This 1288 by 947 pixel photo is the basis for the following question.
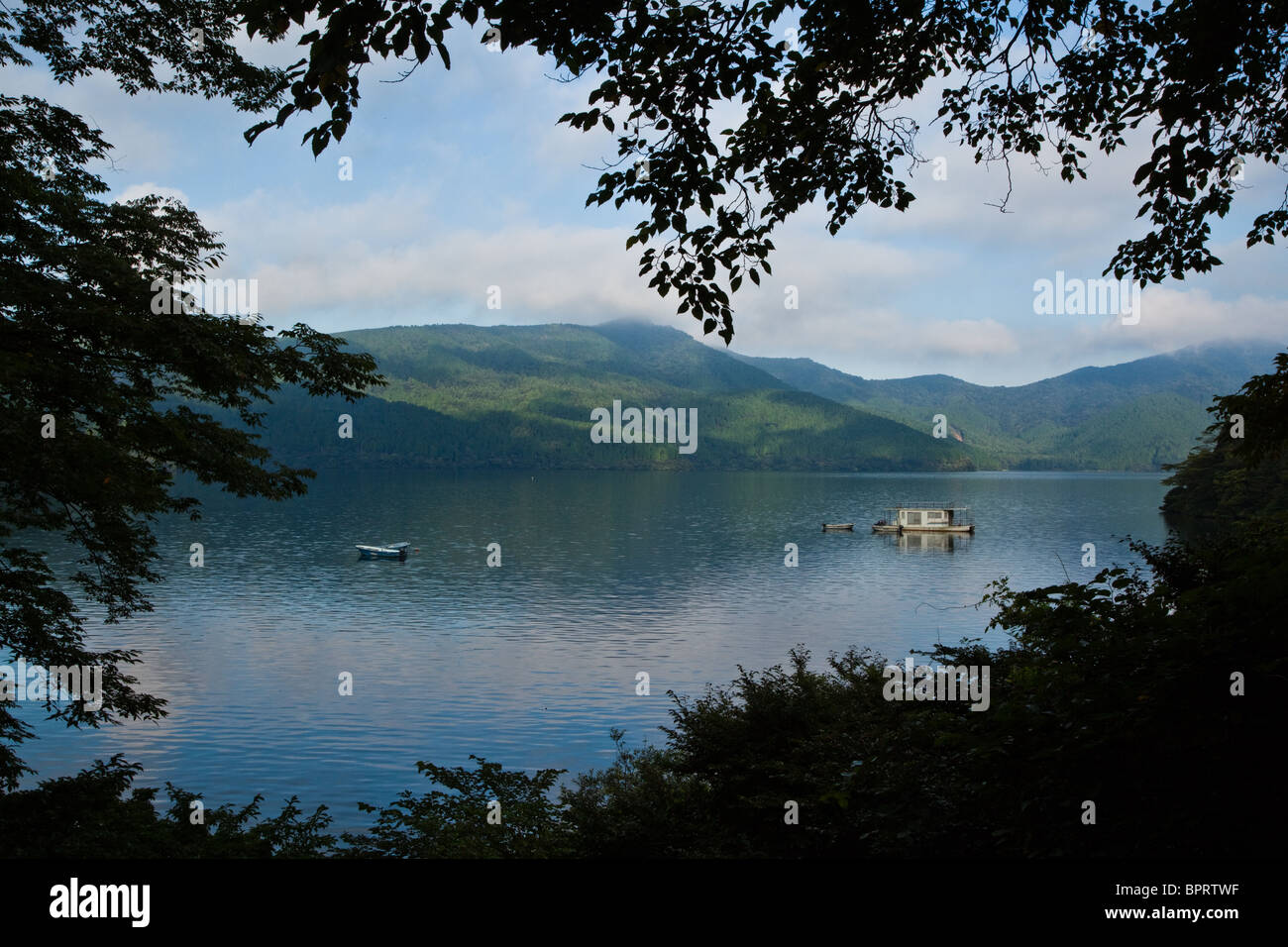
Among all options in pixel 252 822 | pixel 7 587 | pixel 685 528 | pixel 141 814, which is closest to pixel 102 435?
pixel 7 587

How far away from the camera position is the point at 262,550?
77438 mm

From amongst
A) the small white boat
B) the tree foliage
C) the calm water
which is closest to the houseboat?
the calm water

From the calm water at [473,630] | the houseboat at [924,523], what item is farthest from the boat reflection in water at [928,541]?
the calm water at [473,630]

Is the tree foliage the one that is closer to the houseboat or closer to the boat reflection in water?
the boat reflection in water

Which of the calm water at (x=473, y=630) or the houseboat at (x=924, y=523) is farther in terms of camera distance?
the houseboat at (x=924, y=523)

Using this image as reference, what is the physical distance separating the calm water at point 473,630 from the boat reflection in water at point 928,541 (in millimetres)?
876

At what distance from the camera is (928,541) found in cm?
9200

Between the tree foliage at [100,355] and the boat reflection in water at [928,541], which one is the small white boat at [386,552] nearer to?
the boat reflection in water at [928,541]

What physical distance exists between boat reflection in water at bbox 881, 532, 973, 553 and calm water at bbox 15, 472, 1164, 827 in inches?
34.5

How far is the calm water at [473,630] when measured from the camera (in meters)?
26.4

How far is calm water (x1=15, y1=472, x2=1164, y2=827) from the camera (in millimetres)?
26438

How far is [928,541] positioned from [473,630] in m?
62.0

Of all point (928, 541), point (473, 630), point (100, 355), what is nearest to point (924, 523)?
point (928, 541)
